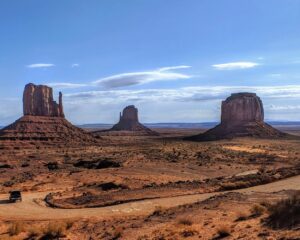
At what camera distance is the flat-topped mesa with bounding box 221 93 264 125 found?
127812 millimetres

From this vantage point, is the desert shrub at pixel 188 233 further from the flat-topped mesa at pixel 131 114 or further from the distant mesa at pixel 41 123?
the flat-topped mesa at pixel 131 114

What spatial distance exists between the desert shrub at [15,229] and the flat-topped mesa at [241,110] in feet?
355

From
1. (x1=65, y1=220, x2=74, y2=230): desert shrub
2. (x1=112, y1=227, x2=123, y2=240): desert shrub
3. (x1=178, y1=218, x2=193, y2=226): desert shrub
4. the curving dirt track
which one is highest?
(x1=178, y1=218, x2=193, y2=226): desert shrub

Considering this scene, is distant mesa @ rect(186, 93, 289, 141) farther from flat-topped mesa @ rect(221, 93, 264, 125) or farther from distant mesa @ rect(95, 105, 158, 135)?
distant mesa @ rect(95, 105, 158, 135)

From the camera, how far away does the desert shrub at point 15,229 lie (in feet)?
73.6

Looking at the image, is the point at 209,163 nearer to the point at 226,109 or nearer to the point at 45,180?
the point at 45,180

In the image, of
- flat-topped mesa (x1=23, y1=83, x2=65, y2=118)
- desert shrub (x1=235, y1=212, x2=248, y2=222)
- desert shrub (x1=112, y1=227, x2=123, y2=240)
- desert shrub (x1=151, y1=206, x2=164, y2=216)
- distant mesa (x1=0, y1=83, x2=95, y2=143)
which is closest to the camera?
desert shrub (x1=112, y1=227, x2=123, y2=240)

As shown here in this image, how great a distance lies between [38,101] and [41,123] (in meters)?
7.08

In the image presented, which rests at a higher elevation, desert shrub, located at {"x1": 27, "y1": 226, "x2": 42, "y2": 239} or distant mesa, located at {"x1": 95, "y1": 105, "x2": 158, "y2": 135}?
distant mesa, located at {"x1": 95, "y1": 105, "x2": 158, "y2": 135}

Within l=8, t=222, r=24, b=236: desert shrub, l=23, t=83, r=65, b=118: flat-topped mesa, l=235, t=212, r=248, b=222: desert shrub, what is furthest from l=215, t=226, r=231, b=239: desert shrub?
l=23, t=83, r=65, b=118: flat-topped mesa

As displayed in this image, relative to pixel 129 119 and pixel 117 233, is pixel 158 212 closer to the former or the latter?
pixel 117 233

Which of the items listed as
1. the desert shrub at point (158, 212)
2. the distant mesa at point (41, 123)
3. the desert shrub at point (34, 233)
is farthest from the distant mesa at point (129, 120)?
the desert shrub at point (34, 233)

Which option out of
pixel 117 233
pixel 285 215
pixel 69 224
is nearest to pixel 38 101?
pixel 69 224

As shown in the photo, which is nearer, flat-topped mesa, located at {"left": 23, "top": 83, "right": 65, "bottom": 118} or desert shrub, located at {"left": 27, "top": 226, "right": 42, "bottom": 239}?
desert shrub, located at {"left": 27, "top": 226, "right": 42, "bottom": 239}
